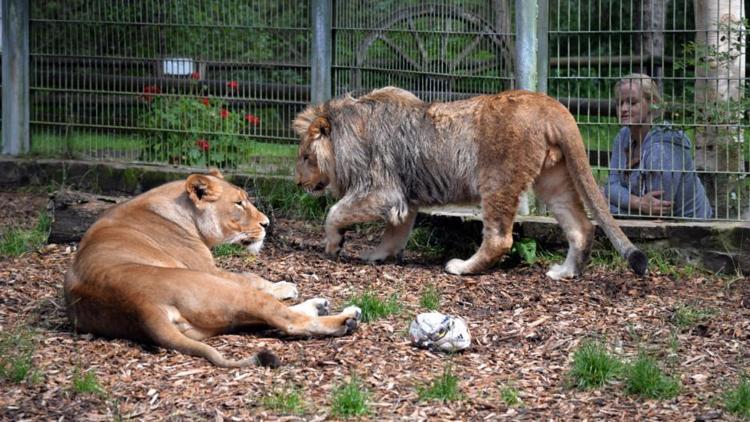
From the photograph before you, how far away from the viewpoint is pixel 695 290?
24.5ft

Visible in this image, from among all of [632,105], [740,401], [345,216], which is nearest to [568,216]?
[632,105]

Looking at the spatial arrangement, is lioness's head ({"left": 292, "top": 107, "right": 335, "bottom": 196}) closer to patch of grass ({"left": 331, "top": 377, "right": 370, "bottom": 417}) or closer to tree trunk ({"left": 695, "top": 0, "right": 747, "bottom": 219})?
tree trunk ({"left": 695, "top": 0, "right": 747, "bottom": 219})

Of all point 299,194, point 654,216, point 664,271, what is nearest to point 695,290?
point 664,271

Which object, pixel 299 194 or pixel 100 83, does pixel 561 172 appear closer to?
pixel 299 194

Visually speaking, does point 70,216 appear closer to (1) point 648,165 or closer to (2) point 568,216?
(2) point 568,216

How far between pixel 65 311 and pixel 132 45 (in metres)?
4.78

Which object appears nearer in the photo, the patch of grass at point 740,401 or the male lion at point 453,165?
the patch of grass at point 740,401

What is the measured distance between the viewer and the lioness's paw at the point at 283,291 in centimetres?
688

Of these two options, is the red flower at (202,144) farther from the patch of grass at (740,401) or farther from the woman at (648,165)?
the patch of grass at (740,401)

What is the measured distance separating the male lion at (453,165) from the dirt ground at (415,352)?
1.02ft

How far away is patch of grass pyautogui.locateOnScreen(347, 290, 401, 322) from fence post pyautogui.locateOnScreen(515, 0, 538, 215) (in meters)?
2.16

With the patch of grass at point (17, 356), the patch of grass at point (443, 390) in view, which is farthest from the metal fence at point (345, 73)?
the patch of grass at point (17, 356)

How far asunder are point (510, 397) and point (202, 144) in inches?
237

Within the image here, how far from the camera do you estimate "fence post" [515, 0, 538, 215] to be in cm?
853
